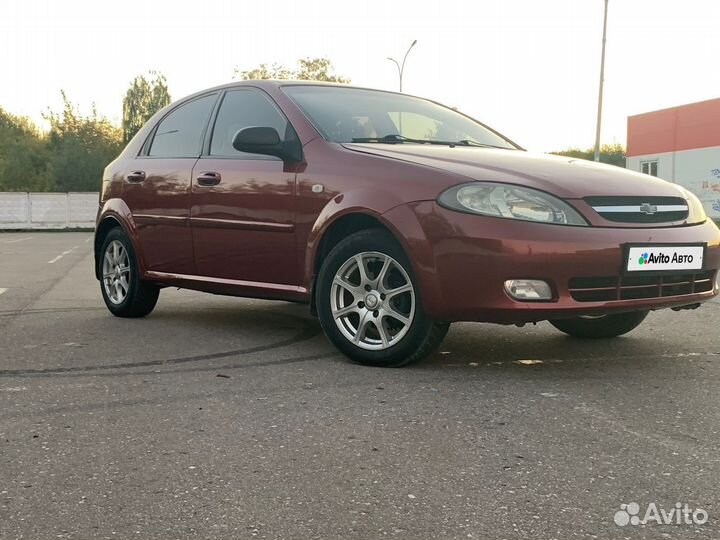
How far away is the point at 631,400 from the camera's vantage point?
4.03 m

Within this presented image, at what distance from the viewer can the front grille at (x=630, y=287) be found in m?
4.38

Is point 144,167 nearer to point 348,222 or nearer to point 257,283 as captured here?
point 257,283

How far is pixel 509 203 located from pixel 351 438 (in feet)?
5.16

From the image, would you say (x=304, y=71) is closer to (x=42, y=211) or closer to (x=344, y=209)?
(x=42, y=211)

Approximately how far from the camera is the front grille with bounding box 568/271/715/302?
173 inches

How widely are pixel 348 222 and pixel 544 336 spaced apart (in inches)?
69.4

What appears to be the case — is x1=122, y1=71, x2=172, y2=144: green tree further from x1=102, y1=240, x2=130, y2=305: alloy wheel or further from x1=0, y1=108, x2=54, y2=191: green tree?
x1=102, y1=240, x2=130, y2=305: alloy wheel

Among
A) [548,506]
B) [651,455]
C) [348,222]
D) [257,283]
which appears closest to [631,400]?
[651,455]

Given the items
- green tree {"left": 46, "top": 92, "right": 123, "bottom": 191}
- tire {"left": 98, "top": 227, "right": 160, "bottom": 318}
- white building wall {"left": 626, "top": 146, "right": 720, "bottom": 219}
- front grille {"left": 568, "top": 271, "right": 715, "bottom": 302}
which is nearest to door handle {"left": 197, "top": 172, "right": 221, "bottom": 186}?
tire {"left": 98, "top": 227, "right": 160, "bottom": 318}

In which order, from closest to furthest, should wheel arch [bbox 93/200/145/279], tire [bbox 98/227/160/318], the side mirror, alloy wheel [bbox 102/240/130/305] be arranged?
the side mirror
wheel arch [bbox 93/200/145/279]
tire [bbox 98/227/160/318]
alloy wheel [bbox 102/240/130/305]

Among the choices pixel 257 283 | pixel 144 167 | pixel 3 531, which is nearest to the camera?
pixel 3 531

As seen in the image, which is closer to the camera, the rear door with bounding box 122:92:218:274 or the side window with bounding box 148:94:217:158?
the rear door with bounding box 122:92:218:274

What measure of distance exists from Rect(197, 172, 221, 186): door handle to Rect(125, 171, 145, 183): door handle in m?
0.90

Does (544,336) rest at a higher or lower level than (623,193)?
lower
